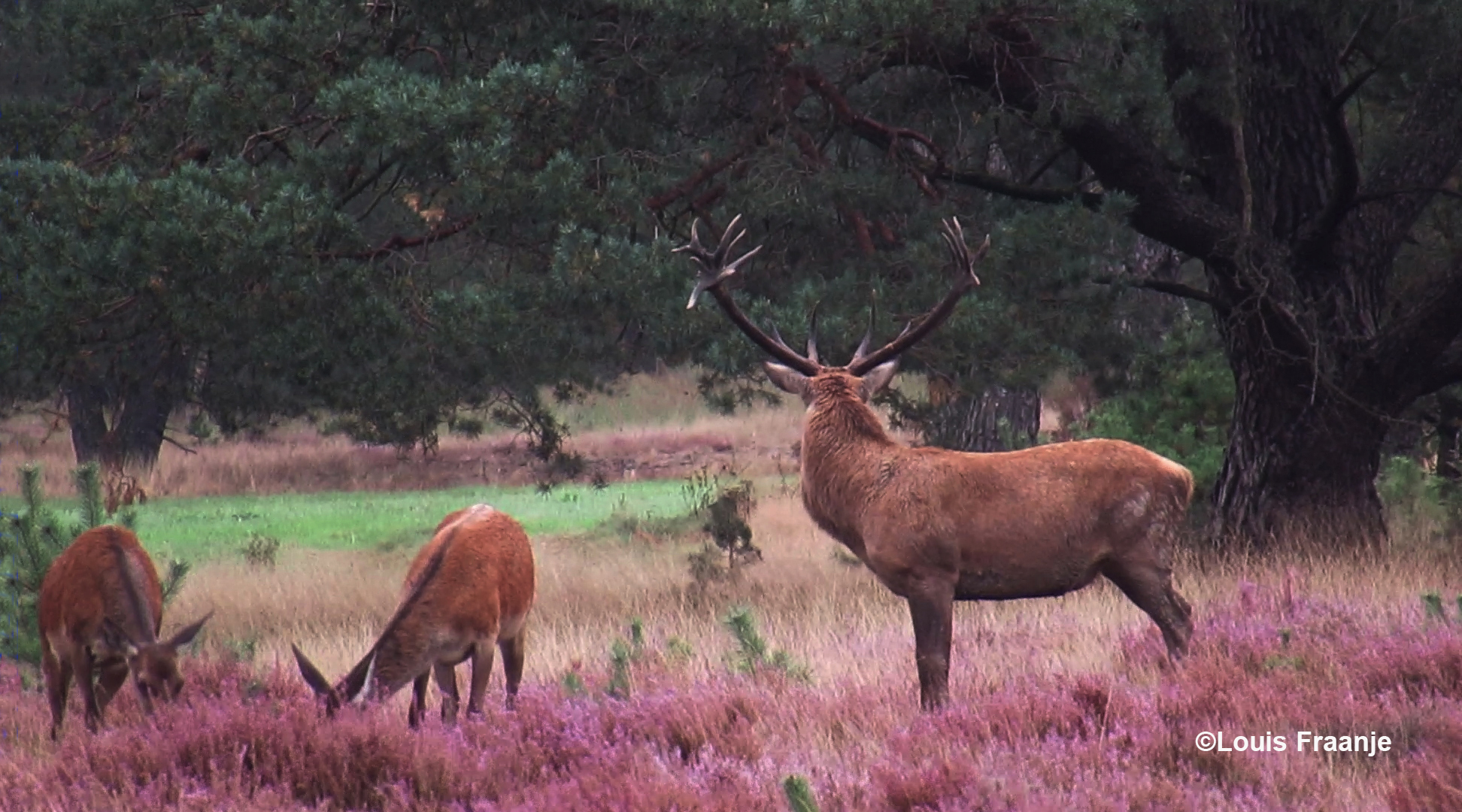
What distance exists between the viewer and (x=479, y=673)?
25.1ft

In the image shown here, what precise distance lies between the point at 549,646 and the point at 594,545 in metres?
7.87

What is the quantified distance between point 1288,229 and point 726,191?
13.4 feet

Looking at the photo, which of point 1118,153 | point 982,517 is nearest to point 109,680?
point 982,517

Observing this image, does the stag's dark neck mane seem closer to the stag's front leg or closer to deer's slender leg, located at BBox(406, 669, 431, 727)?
the stag's front leg

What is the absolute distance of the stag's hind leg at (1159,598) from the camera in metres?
7.79

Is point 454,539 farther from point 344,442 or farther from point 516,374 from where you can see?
point 344,442

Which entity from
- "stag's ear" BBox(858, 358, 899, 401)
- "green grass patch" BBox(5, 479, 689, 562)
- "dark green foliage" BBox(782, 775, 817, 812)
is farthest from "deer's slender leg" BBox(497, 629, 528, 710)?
"green grass patch" BBox(5, 479, 689, 562)

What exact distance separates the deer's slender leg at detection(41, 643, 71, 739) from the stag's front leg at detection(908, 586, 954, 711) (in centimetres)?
380

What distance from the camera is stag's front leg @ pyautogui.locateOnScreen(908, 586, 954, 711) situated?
7.34m

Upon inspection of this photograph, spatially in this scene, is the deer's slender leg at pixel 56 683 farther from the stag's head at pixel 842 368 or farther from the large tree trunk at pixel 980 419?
the large tree trunk at pixel 980 419

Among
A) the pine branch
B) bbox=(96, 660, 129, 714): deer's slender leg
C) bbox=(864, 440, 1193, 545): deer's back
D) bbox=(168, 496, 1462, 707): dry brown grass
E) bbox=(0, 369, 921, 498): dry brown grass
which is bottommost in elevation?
bbox=(0, 369, 921, 498): dry brown grass

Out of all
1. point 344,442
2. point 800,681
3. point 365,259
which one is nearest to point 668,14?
point 365,259

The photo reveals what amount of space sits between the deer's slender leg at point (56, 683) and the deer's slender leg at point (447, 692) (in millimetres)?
1656

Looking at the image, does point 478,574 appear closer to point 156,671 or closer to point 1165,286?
point 156,671
